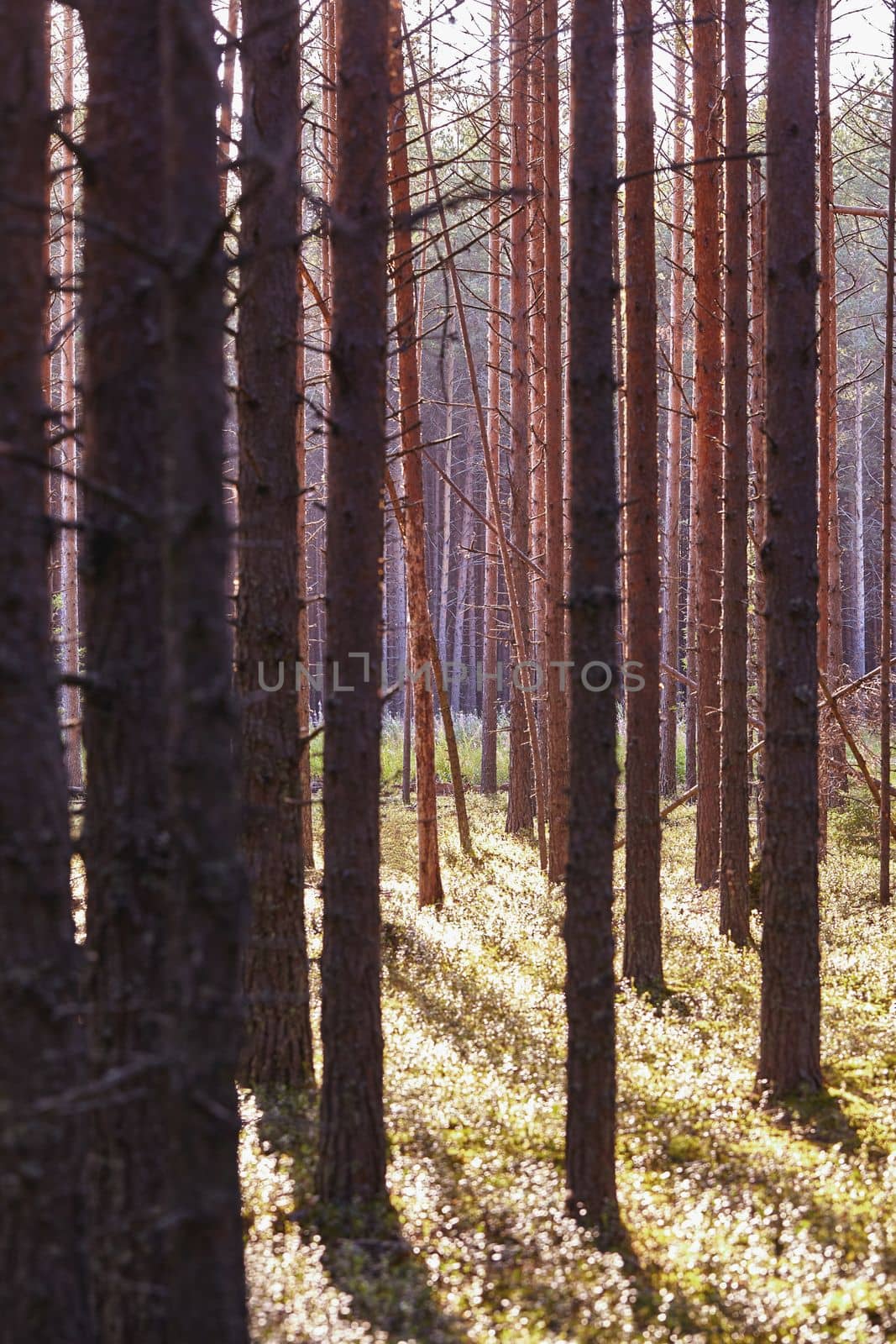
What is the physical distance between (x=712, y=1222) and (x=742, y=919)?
212 inches

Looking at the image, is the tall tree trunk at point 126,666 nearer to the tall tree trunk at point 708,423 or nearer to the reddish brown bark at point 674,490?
the tall tree trunk at point 708,423

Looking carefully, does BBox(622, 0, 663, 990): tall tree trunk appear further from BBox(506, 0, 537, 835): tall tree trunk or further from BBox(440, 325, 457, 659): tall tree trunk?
BBox(440, 325, 457, 659): tall tree trunk

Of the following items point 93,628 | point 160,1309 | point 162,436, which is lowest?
point 160,1309

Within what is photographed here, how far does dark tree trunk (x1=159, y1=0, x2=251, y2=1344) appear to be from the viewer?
2.99 m

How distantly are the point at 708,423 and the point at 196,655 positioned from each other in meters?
10.5

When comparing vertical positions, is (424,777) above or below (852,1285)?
above

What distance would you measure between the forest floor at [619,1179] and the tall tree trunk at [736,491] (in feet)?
4.48

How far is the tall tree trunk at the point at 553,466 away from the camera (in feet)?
40.4

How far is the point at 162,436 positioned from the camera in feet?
12.8

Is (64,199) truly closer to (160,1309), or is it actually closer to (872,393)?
(160,1309)

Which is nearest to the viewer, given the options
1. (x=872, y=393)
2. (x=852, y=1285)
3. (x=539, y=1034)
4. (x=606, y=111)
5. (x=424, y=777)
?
(x=852, y=1285)

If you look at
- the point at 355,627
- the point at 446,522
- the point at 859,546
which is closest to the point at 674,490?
the point at 446,522

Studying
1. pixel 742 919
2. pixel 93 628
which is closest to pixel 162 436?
pixel 93 628

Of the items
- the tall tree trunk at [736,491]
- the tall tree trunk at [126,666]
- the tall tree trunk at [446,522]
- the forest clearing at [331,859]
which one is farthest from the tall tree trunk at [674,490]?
the tall tree trunk at [126,666]
